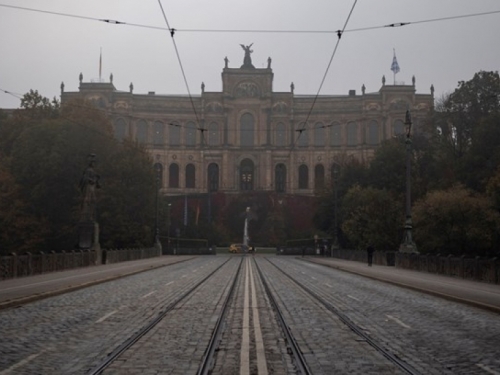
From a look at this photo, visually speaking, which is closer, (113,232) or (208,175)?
(113,232)

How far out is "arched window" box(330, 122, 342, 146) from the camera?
139000mm

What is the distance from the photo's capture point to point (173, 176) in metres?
140

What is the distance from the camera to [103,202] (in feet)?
211

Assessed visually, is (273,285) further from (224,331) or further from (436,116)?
(436,116)

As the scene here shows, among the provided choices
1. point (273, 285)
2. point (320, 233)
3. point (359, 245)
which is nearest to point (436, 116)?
point (359, 245)

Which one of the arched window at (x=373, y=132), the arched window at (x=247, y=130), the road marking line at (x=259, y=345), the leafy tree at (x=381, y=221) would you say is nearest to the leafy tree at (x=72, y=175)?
the leafy tree at (x=381, y=221)

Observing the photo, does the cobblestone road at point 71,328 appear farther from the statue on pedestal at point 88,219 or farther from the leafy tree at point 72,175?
the leafy tree at point 72,175

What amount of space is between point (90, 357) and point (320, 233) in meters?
91.6

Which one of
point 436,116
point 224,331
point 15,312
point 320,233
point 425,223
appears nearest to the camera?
point 224,331

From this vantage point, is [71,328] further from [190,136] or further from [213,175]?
[190,136]

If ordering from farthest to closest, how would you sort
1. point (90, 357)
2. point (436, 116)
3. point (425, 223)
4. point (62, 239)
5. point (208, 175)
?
point (208, 175) → point (436, 116) → point (62, 239) → point (425, 223) → point (90, 357)

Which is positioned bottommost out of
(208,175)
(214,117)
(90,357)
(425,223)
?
(90,357)

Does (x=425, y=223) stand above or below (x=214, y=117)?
below

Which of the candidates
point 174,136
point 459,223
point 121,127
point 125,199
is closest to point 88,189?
point 125,199
